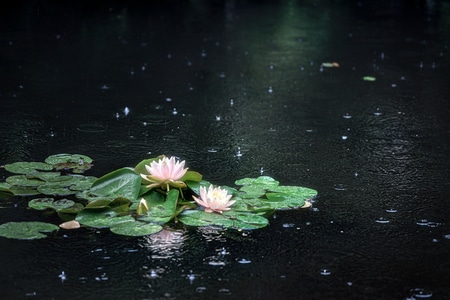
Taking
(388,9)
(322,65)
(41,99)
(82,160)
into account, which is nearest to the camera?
(82,160)

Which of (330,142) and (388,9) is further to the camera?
(388,9)

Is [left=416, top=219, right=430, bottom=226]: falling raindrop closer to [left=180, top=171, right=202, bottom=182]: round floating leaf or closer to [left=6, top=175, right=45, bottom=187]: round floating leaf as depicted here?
[left=180, top=171, right=202, bottom=182]: round floating leaf

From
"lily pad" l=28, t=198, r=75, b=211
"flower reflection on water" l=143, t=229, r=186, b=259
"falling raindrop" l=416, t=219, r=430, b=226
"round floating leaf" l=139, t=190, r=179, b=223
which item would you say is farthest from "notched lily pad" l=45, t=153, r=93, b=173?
"falling raindrop" l=416, t=219, r=430, b=226

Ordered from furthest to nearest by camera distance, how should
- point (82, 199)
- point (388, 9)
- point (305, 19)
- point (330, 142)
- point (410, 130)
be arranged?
point (388, 9), point (305, 19), point (410, 130), point (330, 142), point (82, 199)

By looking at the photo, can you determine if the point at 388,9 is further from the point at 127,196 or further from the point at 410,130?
the point at 127,196

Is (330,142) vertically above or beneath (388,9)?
beneath

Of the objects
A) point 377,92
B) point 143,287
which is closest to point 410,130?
point 377,92

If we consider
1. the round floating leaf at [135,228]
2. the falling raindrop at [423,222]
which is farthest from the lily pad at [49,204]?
the falling raindrop at [423,222]
